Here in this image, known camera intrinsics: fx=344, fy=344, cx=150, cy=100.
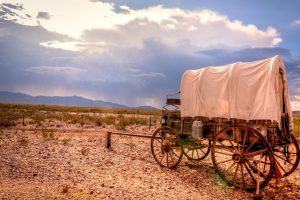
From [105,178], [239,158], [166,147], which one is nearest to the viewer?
[239,158]

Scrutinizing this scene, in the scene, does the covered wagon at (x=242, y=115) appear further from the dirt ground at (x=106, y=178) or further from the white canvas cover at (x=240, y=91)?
the dirt ground at (x=106, y=178)

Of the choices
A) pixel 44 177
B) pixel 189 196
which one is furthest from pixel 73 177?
pixel 189 196

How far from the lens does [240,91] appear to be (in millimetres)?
9727

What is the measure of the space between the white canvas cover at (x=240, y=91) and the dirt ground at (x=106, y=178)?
2024 mm

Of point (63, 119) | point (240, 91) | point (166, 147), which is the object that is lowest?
point (63, 119)

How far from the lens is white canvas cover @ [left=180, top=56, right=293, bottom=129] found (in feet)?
30.0

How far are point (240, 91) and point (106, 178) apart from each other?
15.3 ft

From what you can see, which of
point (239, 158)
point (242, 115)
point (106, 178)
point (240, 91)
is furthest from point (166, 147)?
point (240, 91)

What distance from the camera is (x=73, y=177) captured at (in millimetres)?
10211

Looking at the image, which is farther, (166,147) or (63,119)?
(63,119)

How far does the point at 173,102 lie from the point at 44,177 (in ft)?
16.7

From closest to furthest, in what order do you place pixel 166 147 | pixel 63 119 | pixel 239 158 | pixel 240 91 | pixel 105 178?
pixel 239 158
pixel 240 91
pixel 105 178
pixel 166 147
pixel 63 119

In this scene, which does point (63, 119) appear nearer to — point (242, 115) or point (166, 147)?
point (166, 147)

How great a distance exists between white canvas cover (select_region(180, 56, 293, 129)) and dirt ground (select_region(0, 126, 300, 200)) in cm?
202
